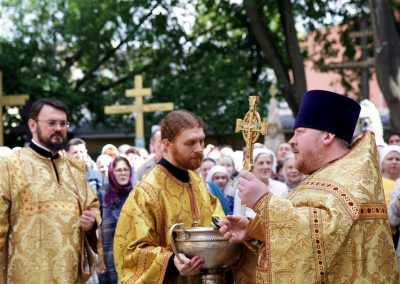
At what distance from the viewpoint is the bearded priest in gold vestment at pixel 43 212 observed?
677 centimetres

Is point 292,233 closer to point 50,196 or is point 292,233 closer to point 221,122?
point 50,196

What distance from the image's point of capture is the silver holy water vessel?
5180 millimetres

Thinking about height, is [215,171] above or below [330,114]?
below

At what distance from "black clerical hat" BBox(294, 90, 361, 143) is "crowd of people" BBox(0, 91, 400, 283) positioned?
14 mm

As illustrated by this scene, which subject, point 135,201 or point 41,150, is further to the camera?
point 41,150

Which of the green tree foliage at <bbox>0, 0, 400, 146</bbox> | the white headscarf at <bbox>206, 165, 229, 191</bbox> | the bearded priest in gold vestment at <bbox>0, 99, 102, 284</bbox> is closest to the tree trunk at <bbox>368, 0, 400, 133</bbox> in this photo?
the white headscarf at <bbox>206, 165, 229, 191</bbox>

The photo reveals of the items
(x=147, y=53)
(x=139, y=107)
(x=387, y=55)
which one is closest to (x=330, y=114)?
(x=387, y=55)

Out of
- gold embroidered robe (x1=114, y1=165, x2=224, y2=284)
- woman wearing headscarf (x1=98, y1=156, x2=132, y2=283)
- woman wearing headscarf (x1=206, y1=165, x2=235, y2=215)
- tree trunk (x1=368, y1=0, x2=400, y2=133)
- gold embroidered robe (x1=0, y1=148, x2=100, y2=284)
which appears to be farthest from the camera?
tree trunk (x1=368, y1=0, x2=400, y2=133)

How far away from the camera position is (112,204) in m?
9.29

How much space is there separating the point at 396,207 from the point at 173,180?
2595 mm

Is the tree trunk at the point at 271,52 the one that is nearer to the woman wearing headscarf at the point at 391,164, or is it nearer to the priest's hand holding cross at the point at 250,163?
the woman wearing headscarf at the point at 391,164

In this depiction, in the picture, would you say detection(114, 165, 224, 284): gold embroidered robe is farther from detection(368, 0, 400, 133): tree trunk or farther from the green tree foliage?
the green tree foliage

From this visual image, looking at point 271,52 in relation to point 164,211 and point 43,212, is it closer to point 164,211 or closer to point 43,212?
point 43,212

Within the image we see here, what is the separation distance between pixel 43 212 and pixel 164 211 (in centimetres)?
153
